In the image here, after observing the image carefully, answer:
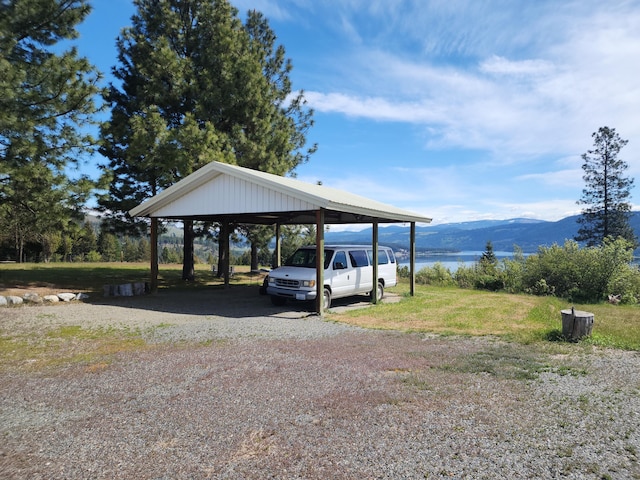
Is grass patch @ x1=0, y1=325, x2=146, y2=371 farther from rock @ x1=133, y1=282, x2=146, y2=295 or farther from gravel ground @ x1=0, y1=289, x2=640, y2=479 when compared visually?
rock @ x1=133, y1=282, x2=146, y2=295

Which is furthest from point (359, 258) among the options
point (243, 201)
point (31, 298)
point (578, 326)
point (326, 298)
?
point (31, 298)

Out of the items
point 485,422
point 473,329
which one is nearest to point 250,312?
point 473,329

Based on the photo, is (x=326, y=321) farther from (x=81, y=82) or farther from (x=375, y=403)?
(x=81, y=82)

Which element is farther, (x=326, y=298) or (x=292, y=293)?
(x=326, y=298)

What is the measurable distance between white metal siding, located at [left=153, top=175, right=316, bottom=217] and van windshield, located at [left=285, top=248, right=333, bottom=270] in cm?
199

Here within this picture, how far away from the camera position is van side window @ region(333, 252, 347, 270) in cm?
1265

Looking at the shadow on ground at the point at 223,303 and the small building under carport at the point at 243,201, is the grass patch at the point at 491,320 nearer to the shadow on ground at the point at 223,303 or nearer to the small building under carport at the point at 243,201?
the shadow on ground at the point at 223,303

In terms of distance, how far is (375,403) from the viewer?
15.3ft

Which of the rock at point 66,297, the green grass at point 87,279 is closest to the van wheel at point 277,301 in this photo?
the green grass at point 87,279

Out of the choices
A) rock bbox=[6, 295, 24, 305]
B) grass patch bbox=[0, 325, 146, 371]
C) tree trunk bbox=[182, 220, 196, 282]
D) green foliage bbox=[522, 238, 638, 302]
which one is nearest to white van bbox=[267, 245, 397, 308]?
grass patch bbox=[0, 325, 146, 371]

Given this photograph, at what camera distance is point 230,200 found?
41.0 ft

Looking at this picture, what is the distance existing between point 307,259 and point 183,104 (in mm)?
9621

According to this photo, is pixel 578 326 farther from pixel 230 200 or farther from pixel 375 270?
pixel 230 200

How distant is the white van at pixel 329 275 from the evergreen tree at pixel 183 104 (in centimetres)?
572
